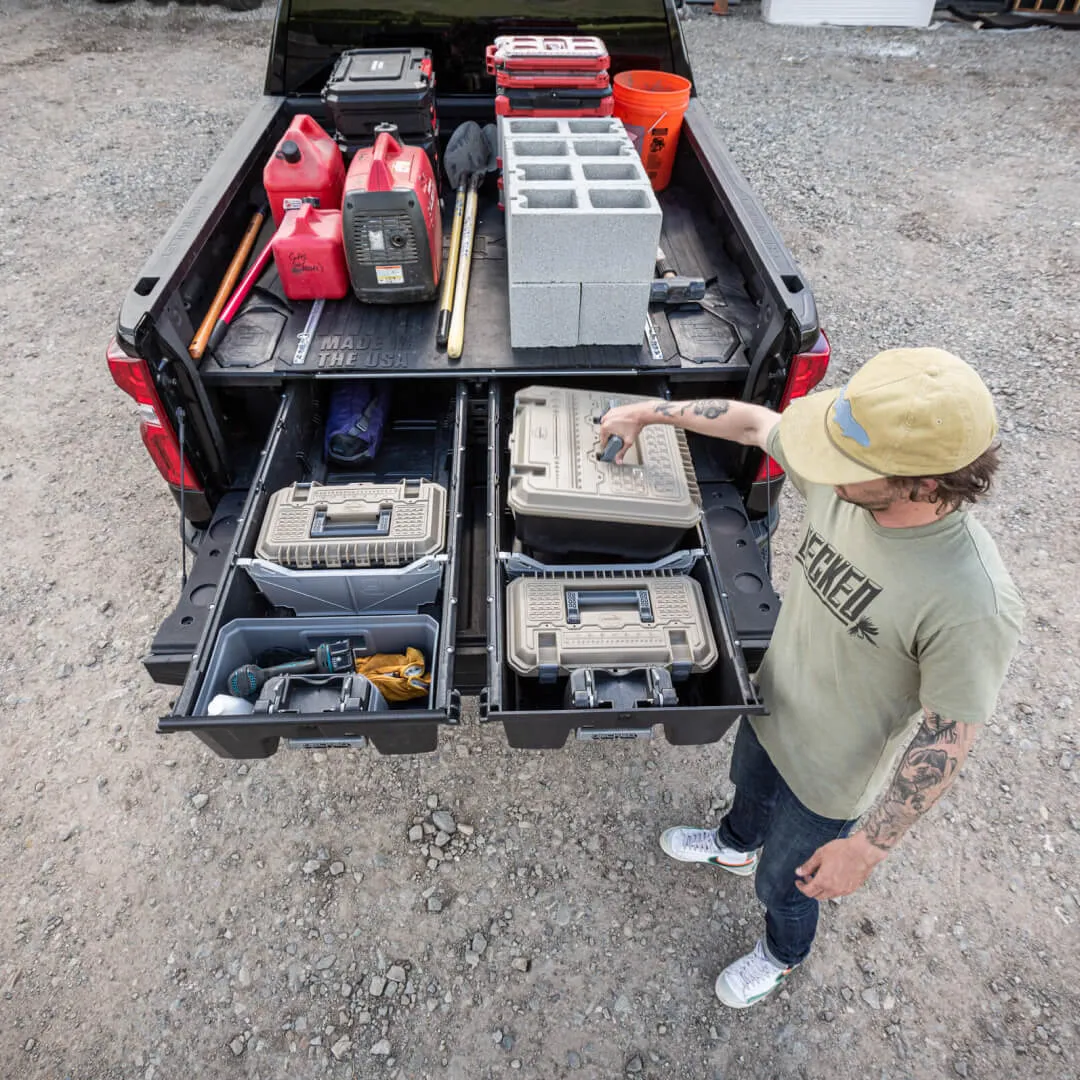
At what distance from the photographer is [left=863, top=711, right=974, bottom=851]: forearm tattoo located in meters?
1.55

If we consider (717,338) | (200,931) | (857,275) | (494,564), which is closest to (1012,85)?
(857,275)

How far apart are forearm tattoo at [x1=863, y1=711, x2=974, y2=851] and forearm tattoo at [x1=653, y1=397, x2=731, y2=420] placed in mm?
1037

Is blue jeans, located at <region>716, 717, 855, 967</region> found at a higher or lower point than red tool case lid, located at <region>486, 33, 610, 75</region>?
lower

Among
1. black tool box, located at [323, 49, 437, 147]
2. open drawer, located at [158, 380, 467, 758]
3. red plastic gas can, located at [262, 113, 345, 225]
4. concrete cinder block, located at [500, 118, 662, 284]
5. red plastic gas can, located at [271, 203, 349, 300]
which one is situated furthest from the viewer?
black tool box, located at [323, 49, 437, 147]

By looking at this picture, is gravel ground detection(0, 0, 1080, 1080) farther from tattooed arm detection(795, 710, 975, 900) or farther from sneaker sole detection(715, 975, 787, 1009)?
tattooed arm detection(795, 710, 975, 900)

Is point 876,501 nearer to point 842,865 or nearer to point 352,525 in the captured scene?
point 842,865

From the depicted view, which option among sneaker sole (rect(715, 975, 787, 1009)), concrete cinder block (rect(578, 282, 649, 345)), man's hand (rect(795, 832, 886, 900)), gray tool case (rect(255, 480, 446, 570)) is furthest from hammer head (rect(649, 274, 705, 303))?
sneaker sole (rect(715, 975, 787, 1009))

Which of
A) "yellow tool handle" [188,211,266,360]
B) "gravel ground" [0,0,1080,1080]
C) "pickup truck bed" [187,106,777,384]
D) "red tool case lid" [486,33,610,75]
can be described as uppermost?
"red tool case lid" [486,33,610,75]

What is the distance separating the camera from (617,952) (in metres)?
2.60

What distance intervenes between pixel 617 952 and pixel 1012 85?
489 inches

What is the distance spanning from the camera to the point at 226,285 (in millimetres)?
3232

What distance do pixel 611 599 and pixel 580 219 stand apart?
1.41 m

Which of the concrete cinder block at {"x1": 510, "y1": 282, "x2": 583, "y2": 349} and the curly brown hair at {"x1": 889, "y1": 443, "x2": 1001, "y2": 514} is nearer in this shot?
the curly brown hair at {"x1": 889, "y1": 443, "x2": 1001, "y2": 514}

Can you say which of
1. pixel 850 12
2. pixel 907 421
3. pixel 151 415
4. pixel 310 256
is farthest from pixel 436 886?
pixel 850 12
